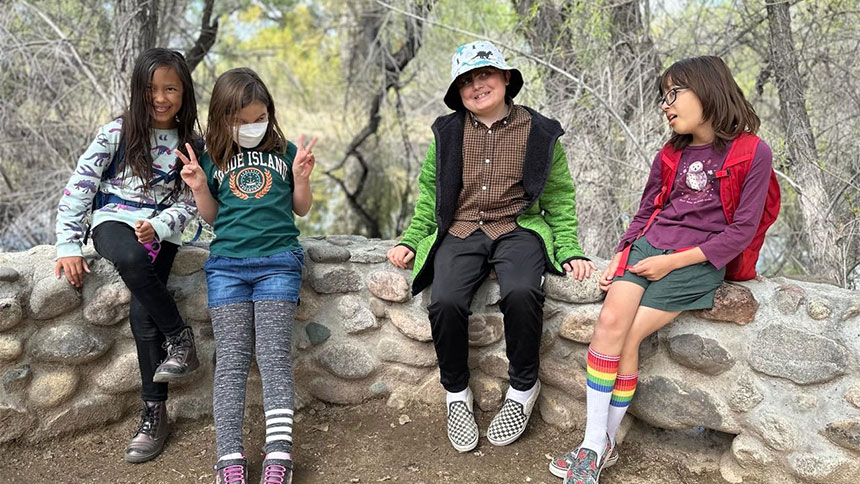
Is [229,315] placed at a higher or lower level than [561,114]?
lower

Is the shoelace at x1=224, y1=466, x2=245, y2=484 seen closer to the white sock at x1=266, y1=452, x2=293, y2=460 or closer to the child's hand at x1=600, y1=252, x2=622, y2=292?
the white sock at x1=266, y1=452, x2=293, y2=460

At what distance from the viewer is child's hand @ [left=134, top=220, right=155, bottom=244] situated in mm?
2146

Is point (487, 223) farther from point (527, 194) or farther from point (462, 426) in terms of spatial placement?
point (462, 426)

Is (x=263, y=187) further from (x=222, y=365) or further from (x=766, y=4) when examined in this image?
(x=766, y=4)

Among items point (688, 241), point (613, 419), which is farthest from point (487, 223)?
point (613, 419)

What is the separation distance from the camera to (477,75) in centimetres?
234

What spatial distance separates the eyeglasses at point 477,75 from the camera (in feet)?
7.64

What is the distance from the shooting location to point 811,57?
3.56 m

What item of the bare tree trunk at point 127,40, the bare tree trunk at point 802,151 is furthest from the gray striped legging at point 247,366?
the bare tree trunk at point 127,40

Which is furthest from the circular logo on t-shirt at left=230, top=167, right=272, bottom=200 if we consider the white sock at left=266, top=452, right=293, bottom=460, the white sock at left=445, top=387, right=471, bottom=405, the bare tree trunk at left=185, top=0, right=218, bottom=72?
the bare tree trunk at left=185, top=0, right=218, bottom=72

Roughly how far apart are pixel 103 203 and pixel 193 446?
0.90 m

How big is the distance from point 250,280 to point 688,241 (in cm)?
140

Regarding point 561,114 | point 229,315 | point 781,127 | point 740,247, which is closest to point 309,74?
point 561,114

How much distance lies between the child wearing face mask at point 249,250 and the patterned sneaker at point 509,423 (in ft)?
2.24
